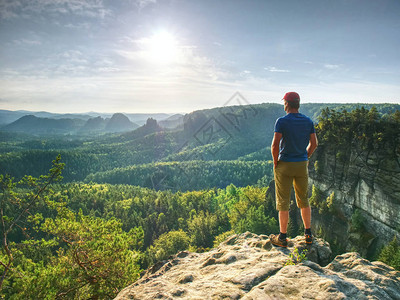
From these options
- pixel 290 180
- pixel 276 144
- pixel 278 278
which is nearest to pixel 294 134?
pixel 276 144

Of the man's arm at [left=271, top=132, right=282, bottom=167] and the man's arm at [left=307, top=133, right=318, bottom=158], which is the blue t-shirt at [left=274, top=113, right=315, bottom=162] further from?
the man's arm at [left=307, top=133, right=318, bottom=158]

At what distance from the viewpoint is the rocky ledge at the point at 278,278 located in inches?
183

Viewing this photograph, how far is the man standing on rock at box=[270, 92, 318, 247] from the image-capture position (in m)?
6.03

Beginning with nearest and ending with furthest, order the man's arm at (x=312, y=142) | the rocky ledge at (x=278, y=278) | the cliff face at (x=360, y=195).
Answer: the rocky ledge at (x=278, y=278) < the man's arm at (x=312, y=142) < the cliff face at (x=360, y=195)

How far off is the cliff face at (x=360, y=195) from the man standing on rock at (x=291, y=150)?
15981mm

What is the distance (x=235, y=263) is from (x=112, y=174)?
535 feet

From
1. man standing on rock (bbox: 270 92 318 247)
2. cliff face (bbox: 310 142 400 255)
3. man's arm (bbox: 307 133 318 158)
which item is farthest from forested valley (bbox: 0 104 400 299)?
man's arm (bbox: 307 133 318 158)

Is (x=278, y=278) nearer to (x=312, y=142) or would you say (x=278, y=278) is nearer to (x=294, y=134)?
(x=294, y=134)

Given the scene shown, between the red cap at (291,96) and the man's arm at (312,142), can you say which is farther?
the man's arm at (312,142)

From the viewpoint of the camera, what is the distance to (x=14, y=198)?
Answer: 332 inches

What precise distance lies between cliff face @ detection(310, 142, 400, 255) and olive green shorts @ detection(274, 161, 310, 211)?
15873mm

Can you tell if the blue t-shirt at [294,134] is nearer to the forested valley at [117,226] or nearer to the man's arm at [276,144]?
the man's arm at [276,144]

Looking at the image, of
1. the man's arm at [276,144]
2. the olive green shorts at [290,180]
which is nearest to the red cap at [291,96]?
the man's arm at [276,144]

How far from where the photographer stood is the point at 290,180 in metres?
6.36
